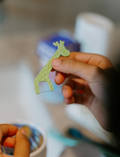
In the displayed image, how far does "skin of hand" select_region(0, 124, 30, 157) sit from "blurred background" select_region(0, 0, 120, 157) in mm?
63

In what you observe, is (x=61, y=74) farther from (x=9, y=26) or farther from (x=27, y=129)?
(x=9, y=26)

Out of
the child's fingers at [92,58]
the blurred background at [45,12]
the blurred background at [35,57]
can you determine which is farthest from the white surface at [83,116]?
the blurred background at [45,12]

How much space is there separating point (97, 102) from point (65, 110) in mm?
183

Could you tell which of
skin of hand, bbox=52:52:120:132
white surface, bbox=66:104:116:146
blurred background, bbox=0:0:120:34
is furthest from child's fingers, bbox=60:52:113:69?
blurred background, bbox=0:0:120:34

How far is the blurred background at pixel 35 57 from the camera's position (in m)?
0.48

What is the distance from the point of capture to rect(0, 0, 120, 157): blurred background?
1.59ft

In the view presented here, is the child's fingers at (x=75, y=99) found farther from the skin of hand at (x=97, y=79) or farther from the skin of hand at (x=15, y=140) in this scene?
the skin of hand at (x=15, y=140)

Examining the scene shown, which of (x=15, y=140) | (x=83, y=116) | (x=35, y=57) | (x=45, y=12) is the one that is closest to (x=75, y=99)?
(x=83, y=116)

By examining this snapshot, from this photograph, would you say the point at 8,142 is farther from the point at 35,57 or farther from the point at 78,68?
the point at 35,57

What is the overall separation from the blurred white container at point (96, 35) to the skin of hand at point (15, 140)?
0.36 m

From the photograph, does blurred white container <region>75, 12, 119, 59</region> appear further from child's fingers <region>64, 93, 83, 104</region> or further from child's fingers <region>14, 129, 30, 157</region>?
child's fingers <region>14, 129, 30, 157</region>

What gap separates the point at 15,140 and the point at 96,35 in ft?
1.28

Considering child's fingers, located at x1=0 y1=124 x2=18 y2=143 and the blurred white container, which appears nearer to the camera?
child's fingers, located at x1=0 y1=124 x2=18 y2=143

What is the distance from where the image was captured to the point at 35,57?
696 mm
